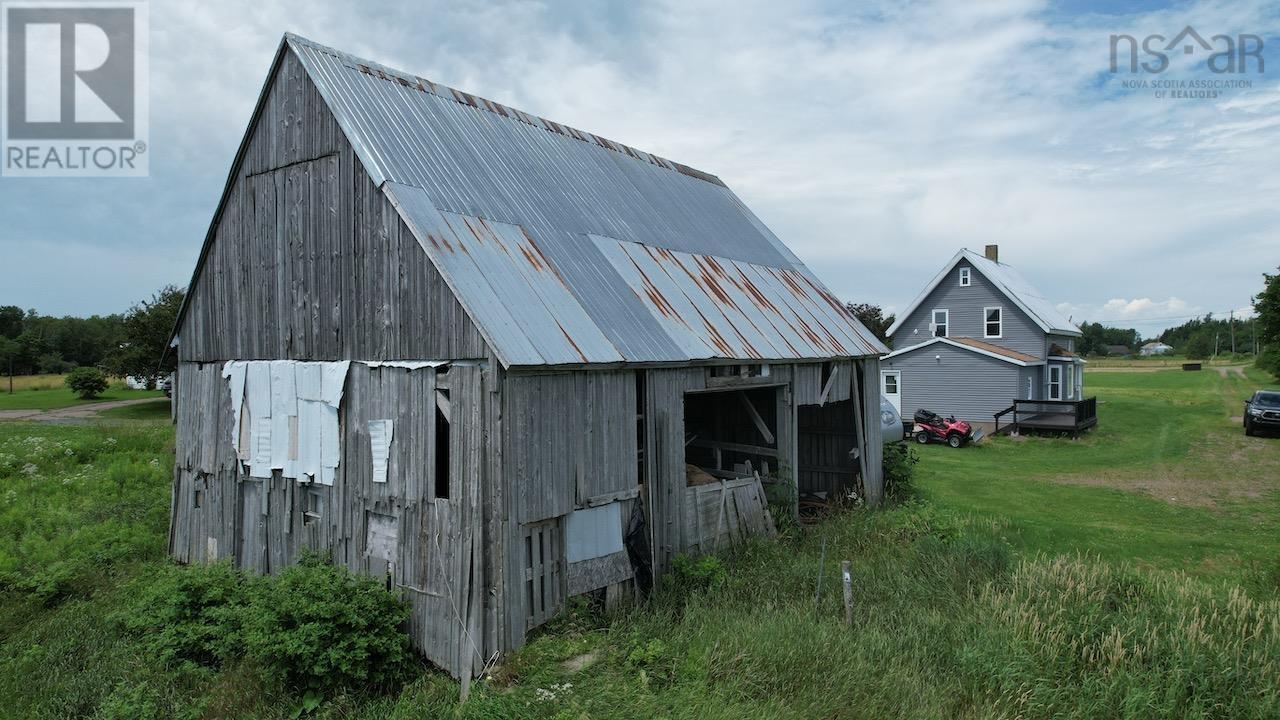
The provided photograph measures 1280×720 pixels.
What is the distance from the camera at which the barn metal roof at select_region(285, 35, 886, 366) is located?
9.62 meters

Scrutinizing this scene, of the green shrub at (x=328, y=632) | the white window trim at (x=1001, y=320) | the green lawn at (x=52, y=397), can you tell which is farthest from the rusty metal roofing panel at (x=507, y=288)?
the green lawn at (x=52, y=397)

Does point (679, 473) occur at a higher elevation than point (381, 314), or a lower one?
lower

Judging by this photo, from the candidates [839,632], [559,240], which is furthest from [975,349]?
[839,632]

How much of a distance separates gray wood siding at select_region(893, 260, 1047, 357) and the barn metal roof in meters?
21.3

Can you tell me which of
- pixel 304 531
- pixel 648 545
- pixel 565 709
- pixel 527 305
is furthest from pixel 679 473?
pixel 304 531

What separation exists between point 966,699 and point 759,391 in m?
8.70

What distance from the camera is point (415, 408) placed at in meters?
9.52

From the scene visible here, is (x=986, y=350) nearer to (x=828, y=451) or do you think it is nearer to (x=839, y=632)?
(x=828, y=451)

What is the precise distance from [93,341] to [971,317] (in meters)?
87.5

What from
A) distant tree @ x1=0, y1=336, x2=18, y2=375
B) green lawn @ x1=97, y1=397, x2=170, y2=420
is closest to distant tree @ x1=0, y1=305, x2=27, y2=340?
distant tree @ x1=0, y1=336, x2=18, y2=375

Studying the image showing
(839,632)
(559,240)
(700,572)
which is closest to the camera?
(839,632)

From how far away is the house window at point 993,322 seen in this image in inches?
1384

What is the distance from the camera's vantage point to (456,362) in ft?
29.7

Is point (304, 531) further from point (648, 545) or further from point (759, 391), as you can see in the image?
point (759, 391)
